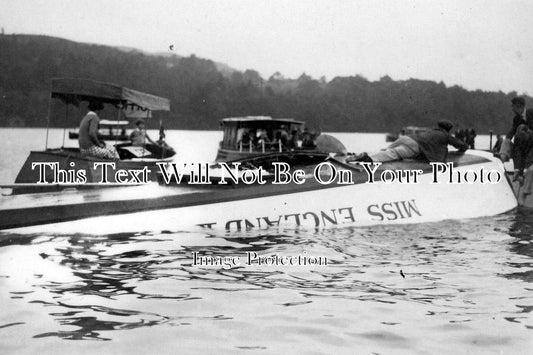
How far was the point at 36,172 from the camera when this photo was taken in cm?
1070

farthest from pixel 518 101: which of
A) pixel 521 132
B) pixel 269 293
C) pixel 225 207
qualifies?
pixel 269 293

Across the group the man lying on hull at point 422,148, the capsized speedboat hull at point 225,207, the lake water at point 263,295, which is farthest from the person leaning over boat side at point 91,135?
the man lying on hull at point 422,148

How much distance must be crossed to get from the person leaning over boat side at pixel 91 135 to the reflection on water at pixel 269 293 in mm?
4041

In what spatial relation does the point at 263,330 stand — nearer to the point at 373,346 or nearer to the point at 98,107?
the point at 373,346

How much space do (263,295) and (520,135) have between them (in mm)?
6931

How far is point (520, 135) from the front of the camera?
9711 mm

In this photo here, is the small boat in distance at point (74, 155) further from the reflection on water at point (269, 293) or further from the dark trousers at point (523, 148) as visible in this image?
the dark trousers at point (523, 148)

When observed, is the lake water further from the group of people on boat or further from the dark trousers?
the group of people on boat

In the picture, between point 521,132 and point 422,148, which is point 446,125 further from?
point 521,132

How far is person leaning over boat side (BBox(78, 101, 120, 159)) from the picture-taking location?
10.4 m

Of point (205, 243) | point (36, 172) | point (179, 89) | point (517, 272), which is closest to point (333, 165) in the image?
point (205, 243)

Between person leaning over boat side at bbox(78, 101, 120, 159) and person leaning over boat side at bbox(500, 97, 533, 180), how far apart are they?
25.3ft

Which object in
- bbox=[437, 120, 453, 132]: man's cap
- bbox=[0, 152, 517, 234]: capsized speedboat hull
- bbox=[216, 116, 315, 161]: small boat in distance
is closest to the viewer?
bbox=[0, 152, 517, 234]: capsized speedboat hull

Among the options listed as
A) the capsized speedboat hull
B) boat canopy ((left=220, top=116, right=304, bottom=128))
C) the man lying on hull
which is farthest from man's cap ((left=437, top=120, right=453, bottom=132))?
boat canopy ((left=220, top=116, right=304, bottom=128))
